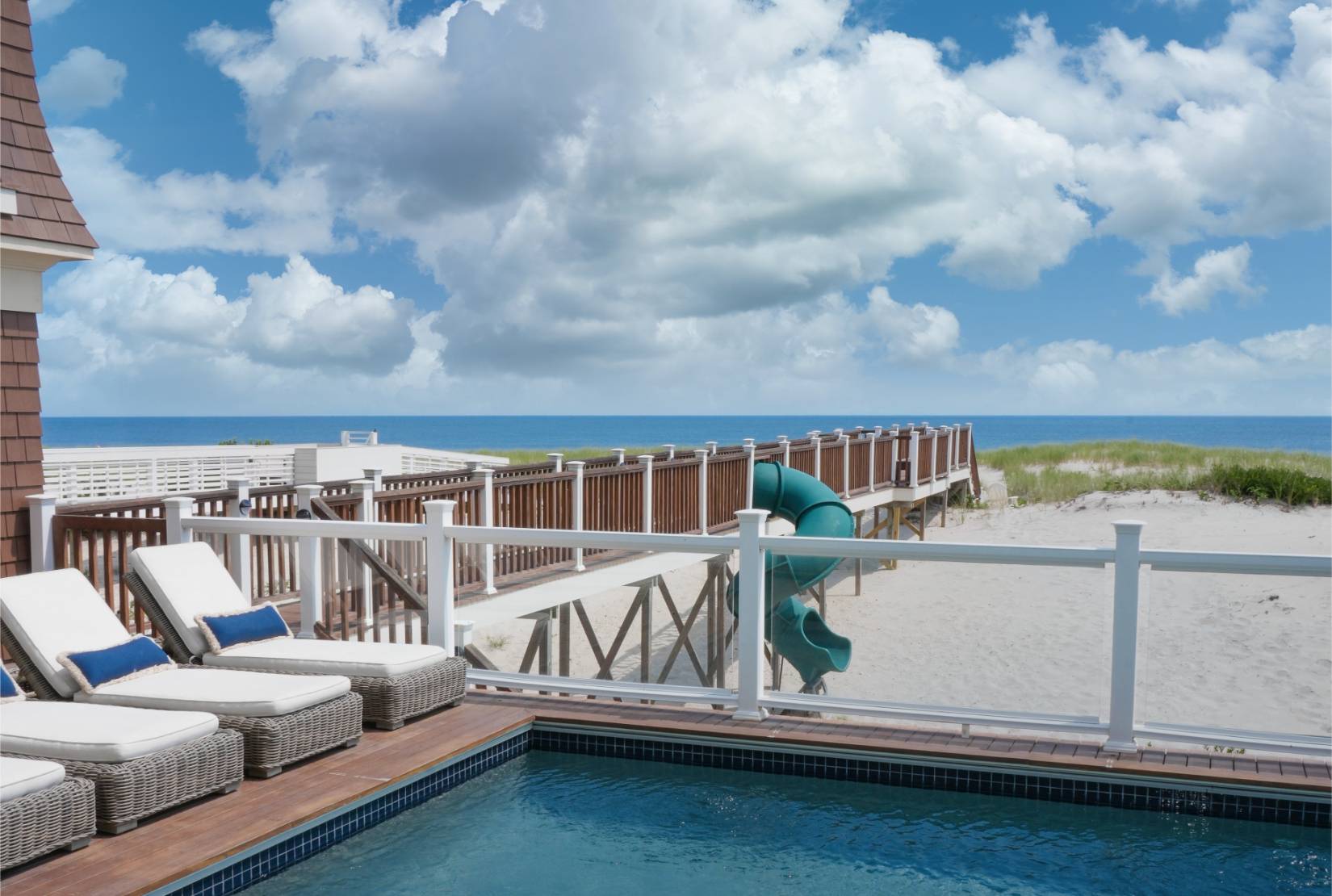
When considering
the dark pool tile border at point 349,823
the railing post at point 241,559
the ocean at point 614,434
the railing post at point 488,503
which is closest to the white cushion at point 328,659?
the dark pool tile border at point 349,823

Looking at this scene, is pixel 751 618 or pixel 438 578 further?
pixel 438 578

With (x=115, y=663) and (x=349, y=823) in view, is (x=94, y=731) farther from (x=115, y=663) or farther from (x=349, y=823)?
(x=349, y=823)

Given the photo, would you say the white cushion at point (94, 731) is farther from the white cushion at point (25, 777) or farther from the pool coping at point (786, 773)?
the pool coping at point (786, 773)

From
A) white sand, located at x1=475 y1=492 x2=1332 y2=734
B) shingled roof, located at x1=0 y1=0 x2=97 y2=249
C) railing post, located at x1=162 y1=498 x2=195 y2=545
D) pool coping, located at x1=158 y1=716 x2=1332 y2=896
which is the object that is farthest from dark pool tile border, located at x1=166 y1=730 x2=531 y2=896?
shingled roof, located at x1=0 y1=0 x2=97 y2=249

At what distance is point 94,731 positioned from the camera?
187 inches

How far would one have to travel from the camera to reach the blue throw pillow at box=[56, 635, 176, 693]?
559cm

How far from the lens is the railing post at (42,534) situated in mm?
8062

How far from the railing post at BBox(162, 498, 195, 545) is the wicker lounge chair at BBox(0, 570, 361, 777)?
5.39 ft

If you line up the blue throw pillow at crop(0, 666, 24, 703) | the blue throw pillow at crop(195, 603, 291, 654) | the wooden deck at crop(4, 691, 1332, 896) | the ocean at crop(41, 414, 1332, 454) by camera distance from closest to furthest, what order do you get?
the wooden deck at crop(4, 691, 1332, 896) → the blue throw pillow at crop(0, 666, 24, 703) → the blue throw pillow at crop(195, 603, 291, 654) → the ocean at crop(41, 414, 1332, 454)

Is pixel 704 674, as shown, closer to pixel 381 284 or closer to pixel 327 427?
pixel 381 284

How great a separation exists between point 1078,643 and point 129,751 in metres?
4.76

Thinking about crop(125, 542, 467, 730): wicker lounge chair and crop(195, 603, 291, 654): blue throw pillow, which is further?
crop(195, 603, 291, 654): blue throw pillow

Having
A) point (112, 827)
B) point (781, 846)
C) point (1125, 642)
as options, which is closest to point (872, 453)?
point (1125, 642)

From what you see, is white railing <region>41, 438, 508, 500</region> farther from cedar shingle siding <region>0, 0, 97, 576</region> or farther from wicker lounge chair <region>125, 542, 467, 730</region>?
wicker lounge chair <region>125, 542, 467, 730</region>
